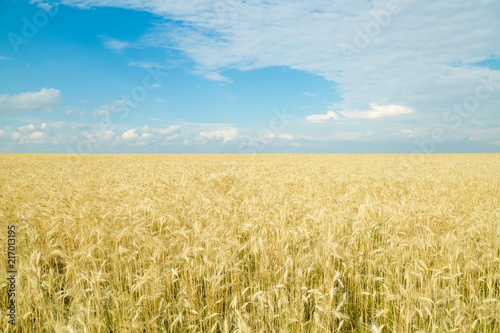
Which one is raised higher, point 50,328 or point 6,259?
point 6,259

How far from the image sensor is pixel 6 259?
3.73m

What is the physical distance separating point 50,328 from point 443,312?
387 cm

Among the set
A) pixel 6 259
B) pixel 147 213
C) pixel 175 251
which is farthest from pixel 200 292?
pixel 147 213

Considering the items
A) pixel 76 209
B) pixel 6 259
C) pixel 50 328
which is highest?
pixel 76 209

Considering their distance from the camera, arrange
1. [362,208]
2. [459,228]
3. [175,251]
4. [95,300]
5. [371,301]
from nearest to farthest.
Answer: [95,300]
[371,301]
[175,251]
[459,228]
[362,208]

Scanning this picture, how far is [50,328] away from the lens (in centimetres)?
251

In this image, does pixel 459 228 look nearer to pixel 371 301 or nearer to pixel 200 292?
pixel 371 301

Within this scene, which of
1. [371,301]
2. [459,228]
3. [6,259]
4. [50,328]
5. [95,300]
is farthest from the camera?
[459,228]

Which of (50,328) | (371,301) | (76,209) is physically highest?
(76,209)

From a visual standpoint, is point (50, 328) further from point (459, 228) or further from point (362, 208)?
point (459, 228)

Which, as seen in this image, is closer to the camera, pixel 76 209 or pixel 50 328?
pixel 50 328

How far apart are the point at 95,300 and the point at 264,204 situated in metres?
4.27

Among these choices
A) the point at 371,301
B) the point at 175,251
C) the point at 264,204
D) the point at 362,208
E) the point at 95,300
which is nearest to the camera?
the point at 95,300

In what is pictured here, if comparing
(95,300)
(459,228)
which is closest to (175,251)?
(95,300)
